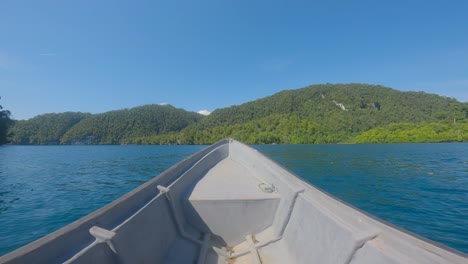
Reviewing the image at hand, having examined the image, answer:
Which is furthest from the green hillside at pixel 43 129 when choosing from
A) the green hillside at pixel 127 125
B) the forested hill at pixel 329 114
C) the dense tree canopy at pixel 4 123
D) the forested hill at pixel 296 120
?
the forested hill at pixel 329 114

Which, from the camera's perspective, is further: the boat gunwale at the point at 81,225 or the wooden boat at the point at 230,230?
the wooden boat at the point at 230,230

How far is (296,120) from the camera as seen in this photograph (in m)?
116

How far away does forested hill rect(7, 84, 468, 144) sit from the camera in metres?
101

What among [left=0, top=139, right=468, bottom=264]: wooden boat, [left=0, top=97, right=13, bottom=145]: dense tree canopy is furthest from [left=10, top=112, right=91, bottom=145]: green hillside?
[left=0, top=139, right=468, bottom=264]: wooden boat

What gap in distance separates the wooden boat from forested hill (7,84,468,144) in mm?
97236

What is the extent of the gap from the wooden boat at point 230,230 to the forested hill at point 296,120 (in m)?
97.2

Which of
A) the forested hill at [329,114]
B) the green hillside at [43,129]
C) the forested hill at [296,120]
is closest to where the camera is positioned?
the forested hill at [296,120]

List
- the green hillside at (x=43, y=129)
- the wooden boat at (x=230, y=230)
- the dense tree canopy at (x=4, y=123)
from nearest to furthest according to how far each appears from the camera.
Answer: the wooden boat at (x=230, y=230) < the dense tree canopy at (x=4, y=123) < the green hillside at (x=43, y=129)

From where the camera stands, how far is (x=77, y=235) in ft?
6.12

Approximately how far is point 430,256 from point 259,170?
3.94m

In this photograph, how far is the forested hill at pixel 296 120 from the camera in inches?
3979

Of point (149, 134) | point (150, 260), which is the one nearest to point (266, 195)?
point (150, 260)

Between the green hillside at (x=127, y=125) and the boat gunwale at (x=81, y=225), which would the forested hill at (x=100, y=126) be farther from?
the boat gunwale at (x=81, y=225)

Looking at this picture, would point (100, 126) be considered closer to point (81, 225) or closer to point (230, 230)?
point (230, 230)
